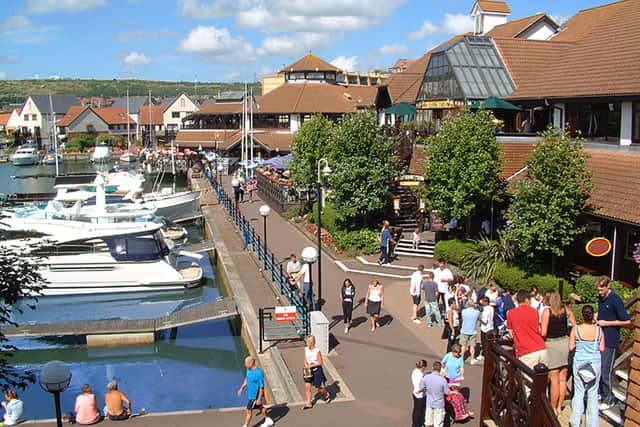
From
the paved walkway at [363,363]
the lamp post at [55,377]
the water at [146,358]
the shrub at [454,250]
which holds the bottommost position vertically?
the water at [146,358]

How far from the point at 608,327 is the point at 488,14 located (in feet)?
114

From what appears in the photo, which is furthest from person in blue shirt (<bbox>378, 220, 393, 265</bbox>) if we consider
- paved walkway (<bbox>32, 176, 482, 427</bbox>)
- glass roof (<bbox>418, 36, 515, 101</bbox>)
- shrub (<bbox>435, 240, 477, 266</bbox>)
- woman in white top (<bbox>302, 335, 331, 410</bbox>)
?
woman in white top (<bbox>302, 335, 331, 410</bbox>)

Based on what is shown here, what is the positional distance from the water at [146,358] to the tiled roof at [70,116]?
300ft

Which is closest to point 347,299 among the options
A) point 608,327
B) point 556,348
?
point 556,348

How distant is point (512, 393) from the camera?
306 inches

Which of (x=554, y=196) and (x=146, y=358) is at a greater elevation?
(x=554, y=196)

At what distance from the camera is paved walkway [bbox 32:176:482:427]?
480 inches

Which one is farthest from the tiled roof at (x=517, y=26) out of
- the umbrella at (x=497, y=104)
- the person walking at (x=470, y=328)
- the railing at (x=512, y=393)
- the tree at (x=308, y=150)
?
the railing at (x=512, y=393)

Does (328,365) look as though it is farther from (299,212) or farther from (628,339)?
(299,212)

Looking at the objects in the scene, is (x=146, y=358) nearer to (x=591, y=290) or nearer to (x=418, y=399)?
(x=418, y=399)

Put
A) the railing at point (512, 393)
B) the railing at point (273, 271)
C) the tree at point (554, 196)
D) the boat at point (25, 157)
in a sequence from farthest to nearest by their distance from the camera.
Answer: the boat at point (25, 157) < the tree at point (554, 196) < the railing at point (273, 271) < the railing at point (512, 393)

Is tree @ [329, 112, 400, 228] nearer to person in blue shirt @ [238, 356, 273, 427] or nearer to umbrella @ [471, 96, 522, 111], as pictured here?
umbrella @ [471, 96, 522, 111]

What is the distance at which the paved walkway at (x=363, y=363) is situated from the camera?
→ 12203 millimetres

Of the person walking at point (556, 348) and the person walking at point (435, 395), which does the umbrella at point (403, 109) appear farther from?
the person walking at point (435, 395)
